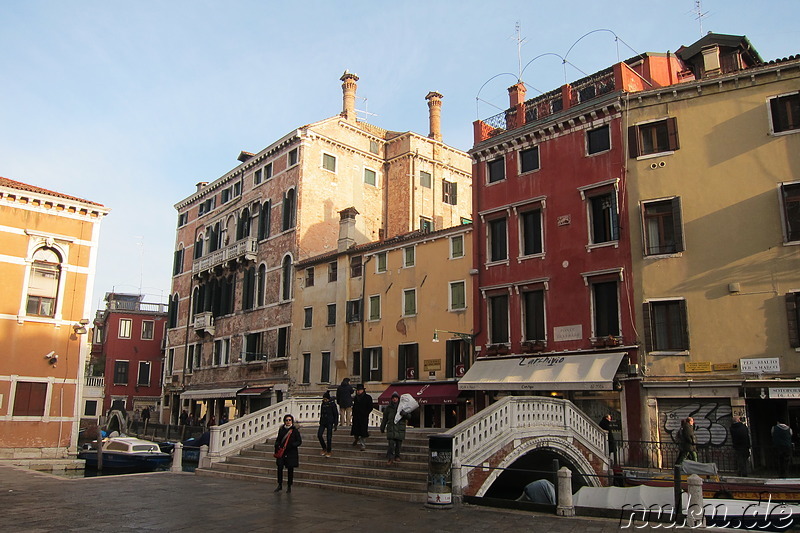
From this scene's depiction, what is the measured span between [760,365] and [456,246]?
522 inches

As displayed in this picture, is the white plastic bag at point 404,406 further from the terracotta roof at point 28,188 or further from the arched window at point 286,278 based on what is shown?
the arched window at point 286,278

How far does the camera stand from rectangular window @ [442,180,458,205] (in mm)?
44719

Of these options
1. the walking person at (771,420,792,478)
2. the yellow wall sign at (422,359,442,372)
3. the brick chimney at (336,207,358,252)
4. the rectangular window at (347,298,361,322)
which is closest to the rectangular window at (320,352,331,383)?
the rectangular window at (347,298,361,322)

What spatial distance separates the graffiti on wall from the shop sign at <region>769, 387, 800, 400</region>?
1459 millimetres

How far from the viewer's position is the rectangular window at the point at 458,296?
96.1 ft

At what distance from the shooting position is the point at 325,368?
3572 cm

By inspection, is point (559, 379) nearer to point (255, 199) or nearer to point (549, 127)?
point (549, 127)

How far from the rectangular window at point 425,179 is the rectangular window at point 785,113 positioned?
23.6 meters

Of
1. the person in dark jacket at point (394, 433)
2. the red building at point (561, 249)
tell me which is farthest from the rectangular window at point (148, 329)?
the person in dark jacket at point (394, 433)

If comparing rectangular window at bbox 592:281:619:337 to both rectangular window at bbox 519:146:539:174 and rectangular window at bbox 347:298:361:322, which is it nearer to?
rectangular window at bbox 519:146:539:174

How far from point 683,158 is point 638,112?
8.07ft

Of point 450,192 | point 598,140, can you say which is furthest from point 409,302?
point 450,192

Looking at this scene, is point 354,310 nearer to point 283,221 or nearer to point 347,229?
point 347,229

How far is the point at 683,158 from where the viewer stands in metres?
23.6
